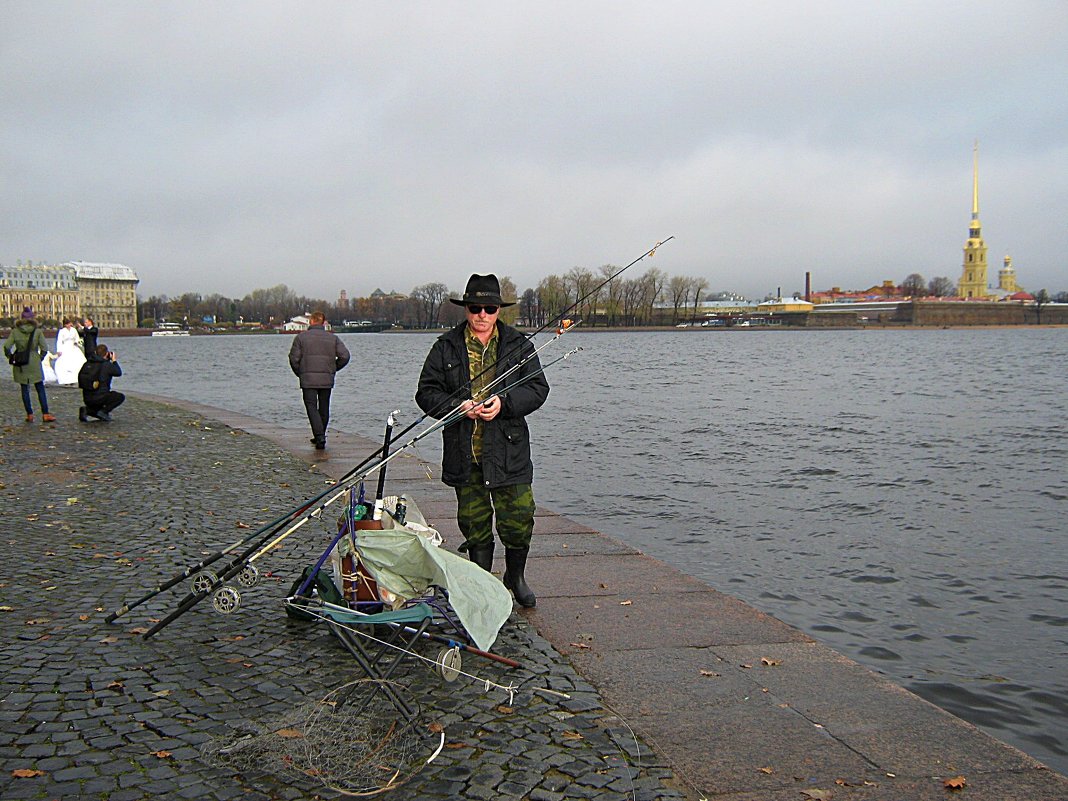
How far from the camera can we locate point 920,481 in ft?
48.4

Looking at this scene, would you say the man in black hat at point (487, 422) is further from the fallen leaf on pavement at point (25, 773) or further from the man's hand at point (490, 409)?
the fallen leaf on pavement at point (25, 773)

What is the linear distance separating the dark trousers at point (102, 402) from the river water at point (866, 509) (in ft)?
16.5

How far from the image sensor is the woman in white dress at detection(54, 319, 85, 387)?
2514 cm

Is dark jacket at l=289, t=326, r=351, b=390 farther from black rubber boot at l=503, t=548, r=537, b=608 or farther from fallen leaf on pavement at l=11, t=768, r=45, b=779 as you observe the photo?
fallen leaf on pavement at l=11, t=768, r=45, b=779

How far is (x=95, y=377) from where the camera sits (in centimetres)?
1647

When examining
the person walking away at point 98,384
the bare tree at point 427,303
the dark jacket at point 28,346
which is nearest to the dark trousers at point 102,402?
the person walking away at point 98,384

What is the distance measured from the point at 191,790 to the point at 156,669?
1.32 metres

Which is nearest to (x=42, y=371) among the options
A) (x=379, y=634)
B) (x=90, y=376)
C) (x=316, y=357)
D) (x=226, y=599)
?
(x=90, y=376)

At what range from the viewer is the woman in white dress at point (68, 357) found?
82.5 ft

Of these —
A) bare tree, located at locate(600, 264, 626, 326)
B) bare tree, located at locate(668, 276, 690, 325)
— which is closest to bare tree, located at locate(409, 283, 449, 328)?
bare tree, located at locate(668, 276, 690, 325)

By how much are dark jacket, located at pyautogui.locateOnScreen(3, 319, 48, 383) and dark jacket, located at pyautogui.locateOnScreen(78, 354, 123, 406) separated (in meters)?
0.69

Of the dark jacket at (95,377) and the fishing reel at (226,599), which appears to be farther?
the dark jacket at (95,377)

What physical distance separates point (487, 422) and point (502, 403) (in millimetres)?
183

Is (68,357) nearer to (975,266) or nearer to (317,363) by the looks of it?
(317,363)
